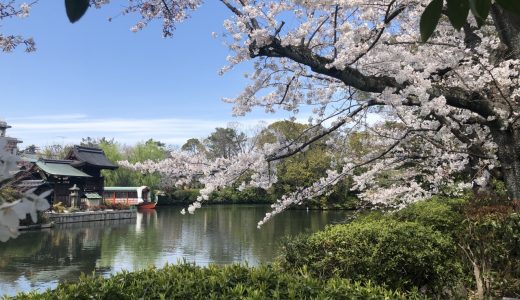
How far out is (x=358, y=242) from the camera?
4.11m

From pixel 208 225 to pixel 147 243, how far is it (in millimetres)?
6633

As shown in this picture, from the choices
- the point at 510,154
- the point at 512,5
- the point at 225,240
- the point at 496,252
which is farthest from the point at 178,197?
the point at 512,5

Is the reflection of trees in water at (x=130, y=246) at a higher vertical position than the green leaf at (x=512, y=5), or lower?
lower

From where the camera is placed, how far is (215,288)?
2662 millimetres

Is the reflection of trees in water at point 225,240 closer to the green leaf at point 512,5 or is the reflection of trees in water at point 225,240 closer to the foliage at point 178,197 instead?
the green leaf at point 512,5

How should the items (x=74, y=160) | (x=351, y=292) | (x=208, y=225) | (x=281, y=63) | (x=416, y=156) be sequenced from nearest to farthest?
(x=351, y=292) < (x=281, y=63) < (x=416, y=156) < (x=208, y=225) < (x=74, y=160)

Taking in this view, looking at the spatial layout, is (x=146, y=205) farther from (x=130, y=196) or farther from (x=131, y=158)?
(x=131, y=158)

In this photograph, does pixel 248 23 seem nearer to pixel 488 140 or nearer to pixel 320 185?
pixel 320 185

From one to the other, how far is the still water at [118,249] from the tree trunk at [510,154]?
549 centimetres

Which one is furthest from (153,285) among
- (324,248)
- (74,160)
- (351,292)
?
(74,160)

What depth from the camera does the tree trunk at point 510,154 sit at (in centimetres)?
391

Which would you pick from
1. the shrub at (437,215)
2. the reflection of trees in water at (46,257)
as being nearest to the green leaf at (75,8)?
the shrub at (437,215)

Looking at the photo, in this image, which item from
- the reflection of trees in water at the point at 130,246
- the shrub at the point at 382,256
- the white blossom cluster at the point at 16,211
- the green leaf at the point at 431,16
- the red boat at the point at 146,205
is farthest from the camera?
the red boat at the point at 146,205

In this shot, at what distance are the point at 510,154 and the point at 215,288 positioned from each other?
286cm
